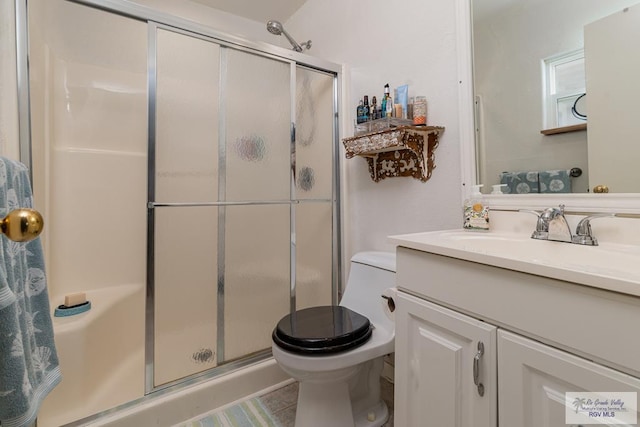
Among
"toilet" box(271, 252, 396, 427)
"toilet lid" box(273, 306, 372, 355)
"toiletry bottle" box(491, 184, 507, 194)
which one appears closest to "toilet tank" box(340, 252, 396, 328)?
"toilet" box(271, 252, 396, 427)

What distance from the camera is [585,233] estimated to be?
870 mm

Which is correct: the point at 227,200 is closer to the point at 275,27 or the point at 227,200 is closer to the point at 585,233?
the point at 275,27

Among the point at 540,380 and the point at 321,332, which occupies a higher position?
the point at 540,380

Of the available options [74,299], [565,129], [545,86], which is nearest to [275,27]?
[545,86]

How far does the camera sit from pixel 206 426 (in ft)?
4.34

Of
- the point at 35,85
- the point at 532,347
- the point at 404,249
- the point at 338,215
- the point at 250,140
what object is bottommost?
the point at 532,347

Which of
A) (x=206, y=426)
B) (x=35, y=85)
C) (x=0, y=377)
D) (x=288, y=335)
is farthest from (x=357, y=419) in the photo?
(x=35, y=85)

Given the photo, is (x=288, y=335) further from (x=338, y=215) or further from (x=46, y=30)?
(x=46, y=30)

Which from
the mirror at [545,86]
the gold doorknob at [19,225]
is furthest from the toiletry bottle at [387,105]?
the gold doorknob at [19,225]

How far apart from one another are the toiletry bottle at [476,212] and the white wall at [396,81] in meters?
0.08

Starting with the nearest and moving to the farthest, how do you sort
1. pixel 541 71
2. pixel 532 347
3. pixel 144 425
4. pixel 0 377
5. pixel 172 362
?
1. pixel 0 377
2. pixel 532 347
3. pixel 541 71
4. pixel 144 425
5. pixel 172 362

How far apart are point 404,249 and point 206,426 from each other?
1222mm

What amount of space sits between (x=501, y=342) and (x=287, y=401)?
1.21 metres

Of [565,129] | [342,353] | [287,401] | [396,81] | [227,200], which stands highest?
[396,81]
